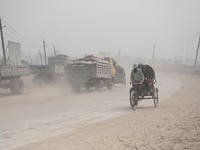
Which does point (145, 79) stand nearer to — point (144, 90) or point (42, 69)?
point (144, 90)

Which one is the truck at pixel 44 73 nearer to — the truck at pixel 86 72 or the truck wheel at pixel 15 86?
the truck at pixel 86 72

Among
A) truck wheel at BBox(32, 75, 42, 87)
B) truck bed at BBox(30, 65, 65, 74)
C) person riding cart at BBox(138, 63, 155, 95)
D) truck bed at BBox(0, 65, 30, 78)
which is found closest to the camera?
person riding cart at BBox(138, 63, 155, 95)

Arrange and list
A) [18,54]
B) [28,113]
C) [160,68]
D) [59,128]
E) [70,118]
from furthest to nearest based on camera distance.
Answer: [160,68], [18,54], [28,113], [70,118], [59,128]

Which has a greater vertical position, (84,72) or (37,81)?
(84,72)

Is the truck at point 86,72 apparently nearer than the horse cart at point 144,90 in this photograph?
No

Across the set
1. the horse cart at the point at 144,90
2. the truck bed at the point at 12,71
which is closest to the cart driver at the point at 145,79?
the horse cart at the point at 144,90

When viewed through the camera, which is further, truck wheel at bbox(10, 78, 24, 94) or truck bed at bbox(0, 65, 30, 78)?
truck wheel at bbox(10, 78, 24, 94)

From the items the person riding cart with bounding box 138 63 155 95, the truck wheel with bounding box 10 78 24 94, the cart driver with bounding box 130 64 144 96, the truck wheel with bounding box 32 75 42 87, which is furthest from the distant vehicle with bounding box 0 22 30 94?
the person riding cart with bounding box 138 63 155 95

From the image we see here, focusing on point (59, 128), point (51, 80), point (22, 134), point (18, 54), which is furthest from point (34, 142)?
point (18, 54)

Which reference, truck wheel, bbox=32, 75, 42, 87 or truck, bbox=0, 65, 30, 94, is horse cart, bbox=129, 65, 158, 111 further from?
truck wheel, bbox=32, 75, 42, 87

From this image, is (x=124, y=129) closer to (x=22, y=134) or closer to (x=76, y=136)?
(x=76, y=136)

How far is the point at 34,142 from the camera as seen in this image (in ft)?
16.3

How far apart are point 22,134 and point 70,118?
2.09 meters

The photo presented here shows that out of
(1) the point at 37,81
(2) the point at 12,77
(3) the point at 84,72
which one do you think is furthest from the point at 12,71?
(1) the point at 37,81
